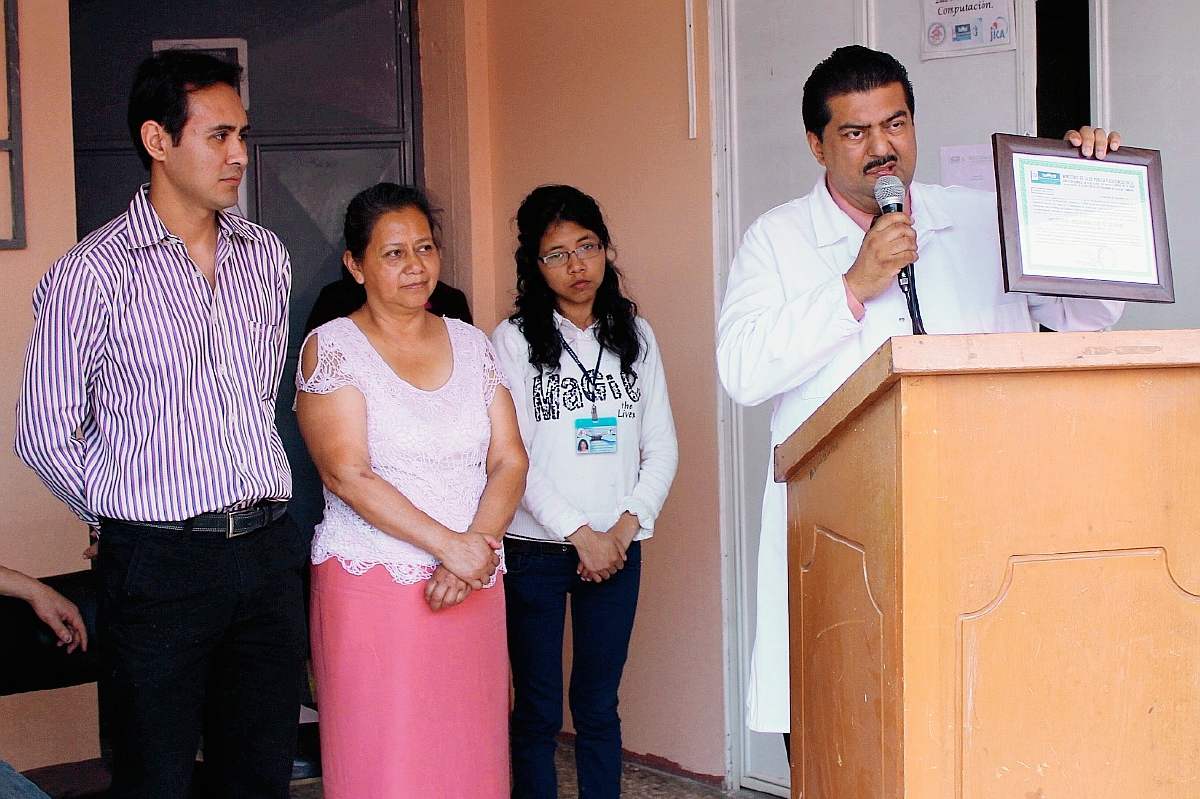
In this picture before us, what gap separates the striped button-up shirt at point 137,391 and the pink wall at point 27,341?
101cm

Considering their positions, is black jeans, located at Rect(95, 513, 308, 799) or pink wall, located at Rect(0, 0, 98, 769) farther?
pink wall, located at Rect(0, 0, 98, 769)

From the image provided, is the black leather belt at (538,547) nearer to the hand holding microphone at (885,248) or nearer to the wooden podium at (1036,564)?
the hand holding microphone at (885,248)

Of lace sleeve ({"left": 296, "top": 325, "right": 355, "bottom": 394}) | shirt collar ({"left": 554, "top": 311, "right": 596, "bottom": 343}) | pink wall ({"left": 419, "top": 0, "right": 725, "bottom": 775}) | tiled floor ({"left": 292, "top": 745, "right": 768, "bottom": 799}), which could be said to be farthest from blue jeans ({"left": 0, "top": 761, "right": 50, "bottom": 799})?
pink wall ({"left": 419, "top": 0, "right": 725, "bottom": 775})

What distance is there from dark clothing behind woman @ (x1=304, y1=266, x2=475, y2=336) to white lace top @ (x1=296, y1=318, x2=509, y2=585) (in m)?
0.98

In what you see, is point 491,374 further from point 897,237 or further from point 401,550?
point 897,237

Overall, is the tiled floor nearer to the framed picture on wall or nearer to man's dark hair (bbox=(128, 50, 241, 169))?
the framed picture on wall

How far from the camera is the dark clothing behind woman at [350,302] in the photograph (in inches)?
148

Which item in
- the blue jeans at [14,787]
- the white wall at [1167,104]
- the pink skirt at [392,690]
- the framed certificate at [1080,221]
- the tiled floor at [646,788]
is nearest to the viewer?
the blue jeans at [14,787]

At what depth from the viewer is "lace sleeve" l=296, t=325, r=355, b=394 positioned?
8.68ft

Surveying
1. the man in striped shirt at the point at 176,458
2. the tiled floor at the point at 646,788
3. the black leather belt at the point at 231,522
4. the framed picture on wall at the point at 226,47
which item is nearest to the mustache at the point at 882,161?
the man in striped shirt at the point at 176,458

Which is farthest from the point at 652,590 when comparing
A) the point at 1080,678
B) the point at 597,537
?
the point at 1080,678

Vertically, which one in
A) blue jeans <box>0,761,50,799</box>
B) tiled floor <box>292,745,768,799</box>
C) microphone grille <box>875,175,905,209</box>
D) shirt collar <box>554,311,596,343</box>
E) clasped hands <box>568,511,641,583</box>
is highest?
microphone grille <box>875,175,905,209</box>

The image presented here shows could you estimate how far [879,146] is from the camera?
2201 mm

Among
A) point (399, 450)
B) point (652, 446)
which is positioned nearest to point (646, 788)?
point (652, 446)
